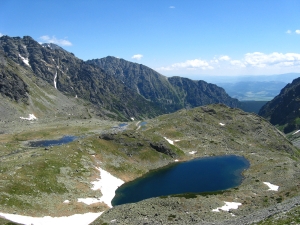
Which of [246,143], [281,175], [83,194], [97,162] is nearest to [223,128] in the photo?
[246,143]

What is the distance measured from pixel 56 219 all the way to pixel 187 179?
4555 centimetres

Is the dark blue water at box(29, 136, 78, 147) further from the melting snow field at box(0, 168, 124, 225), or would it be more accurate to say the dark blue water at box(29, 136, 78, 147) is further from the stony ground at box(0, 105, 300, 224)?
the melting snow field at box(0, 168, 124, 225)

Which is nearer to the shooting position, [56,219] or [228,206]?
[56,219]

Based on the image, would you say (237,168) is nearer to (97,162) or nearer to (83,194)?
(97,162)

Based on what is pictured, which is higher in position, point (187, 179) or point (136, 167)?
point (136, 167)

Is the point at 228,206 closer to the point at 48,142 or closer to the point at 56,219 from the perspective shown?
the point at 56,219

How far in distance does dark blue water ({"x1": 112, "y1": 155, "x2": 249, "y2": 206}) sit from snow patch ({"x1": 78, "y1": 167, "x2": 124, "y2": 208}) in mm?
1613

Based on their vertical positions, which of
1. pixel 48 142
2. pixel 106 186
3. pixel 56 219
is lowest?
pixel 106 186

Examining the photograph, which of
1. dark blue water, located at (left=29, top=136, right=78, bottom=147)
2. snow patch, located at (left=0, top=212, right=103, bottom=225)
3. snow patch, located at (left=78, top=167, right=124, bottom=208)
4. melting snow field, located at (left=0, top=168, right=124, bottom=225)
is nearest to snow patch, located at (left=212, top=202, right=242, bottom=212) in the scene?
snow patch, located at (left=78, top=167, right=124, bottom=208)

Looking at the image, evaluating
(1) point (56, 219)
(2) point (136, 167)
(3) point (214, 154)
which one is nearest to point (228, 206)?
(1) point (56, 219)

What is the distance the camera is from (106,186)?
80000mm

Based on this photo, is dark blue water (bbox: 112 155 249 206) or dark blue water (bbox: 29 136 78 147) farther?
dark blue water (bbox: 29 136 78 147)

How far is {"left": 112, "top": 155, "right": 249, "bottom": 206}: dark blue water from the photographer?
77562 millimetres

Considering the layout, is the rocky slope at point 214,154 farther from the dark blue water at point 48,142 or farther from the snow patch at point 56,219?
the dark blue water at point 48,142
